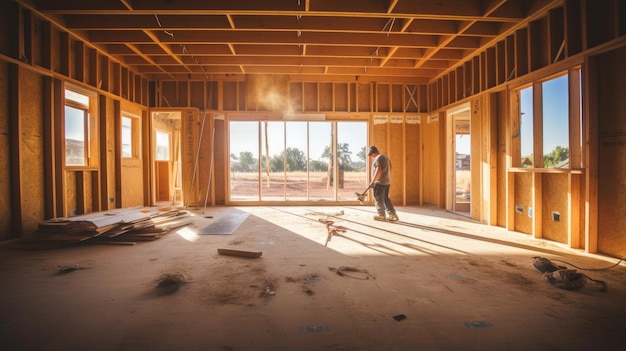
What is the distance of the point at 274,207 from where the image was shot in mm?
9391

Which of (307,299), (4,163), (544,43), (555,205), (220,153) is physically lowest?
(307,299)

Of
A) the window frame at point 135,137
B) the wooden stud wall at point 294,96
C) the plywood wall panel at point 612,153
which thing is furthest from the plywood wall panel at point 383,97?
the window frame at point 135,137

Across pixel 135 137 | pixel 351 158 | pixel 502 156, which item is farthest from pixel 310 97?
pixel 351 158

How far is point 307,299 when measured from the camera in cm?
269

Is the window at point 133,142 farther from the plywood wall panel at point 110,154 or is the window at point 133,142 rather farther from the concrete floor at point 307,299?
the concrete floor at point 307,299

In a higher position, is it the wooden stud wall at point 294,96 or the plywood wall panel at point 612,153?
the wooden stud wall at point 294,96

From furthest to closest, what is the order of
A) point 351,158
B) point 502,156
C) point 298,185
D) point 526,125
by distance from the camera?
1. point 351,158
2. point 298,185
3. point 502,156
4. point 526,125

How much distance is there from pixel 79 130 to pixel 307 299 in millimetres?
7033

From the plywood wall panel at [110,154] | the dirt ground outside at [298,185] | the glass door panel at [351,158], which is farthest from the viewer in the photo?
the dirt ground outside at [298,185]

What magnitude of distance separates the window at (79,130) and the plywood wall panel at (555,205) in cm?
963

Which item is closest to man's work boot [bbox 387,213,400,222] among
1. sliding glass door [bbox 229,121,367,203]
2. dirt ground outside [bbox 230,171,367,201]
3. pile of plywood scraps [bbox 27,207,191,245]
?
sliding glass door [bbox 229,121,367,203]

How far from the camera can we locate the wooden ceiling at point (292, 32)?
204 inches

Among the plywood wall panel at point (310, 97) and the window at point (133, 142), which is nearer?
the window at point (133, 142)

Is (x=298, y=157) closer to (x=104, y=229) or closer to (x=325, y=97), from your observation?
(x=325, y=97)
